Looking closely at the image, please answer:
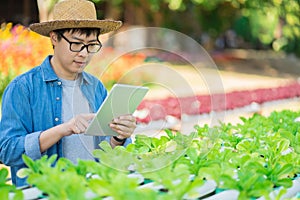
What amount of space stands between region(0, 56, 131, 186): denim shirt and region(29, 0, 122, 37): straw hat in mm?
167

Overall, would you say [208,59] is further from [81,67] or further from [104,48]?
[81,67]

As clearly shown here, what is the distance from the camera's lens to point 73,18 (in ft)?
8.97

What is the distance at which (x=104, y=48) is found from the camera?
7.93 ft

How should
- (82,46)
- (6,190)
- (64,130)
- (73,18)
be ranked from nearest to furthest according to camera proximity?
(6,190) < (64,130) < (82,46) < (73,18)

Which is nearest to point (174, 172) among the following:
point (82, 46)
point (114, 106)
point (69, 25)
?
point (114, 106)

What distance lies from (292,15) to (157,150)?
46.2ft

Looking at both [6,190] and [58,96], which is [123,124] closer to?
[58,96]

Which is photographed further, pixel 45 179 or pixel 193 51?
pixel 193 51

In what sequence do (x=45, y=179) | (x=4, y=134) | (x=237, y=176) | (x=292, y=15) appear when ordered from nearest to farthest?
(x=45, y=179)
(x=237, y=176)
(x=4, y=134)
(x=292, y=15)

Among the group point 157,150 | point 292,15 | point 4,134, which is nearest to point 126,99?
point 157,150

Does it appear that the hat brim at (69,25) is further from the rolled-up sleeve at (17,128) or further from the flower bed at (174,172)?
the flower bed at (174,172)

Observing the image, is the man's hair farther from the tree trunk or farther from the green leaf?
the tree trunk

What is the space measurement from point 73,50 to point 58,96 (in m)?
0.25

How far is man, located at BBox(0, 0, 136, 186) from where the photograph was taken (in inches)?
100.0
